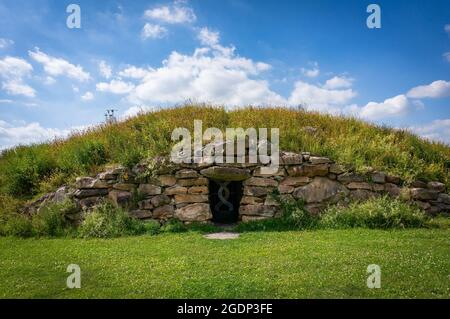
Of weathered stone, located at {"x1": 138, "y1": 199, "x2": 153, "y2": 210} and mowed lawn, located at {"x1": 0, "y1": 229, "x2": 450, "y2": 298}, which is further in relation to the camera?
weathered stone, located at {"x1": 138, "y1": 199, "x2": 153, "y2": 210}

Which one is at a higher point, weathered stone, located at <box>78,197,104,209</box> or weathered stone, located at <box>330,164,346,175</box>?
weathered stone, located at <box>330,164,346,175</box>

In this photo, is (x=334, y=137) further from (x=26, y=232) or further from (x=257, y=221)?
(x=26, y=232)

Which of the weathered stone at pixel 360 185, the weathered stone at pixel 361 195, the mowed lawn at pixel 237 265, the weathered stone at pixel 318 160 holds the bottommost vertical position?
the mowed lawn at pixel 237 265

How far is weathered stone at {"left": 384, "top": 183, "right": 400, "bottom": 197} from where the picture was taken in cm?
1123

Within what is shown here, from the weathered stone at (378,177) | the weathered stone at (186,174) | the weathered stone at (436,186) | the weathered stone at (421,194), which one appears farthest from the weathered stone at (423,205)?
the weathered stone at (186,174)

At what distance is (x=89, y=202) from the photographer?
35.8 ft

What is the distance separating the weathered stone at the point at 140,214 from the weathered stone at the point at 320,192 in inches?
172

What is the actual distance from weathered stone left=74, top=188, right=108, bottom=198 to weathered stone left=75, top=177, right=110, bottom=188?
0.12 m

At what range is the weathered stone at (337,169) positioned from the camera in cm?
1127

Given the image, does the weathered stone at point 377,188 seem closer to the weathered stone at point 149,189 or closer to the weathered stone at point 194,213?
the weathered stone at point 194,213

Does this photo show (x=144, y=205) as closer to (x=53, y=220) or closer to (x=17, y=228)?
(x=53, y=220)

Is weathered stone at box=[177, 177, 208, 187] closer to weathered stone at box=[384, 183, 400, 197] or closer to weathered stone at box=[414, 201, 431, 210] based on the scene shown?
weathered stone at box=[384, 183, 400, 197]

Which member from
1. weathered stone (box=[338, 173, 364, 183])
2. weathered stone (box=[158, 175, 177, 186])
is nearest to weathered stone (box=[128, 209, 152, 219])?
weathered stone (box=[158, 175, 177, 186])

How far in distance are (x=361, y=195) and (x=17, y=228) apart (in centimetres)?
985
